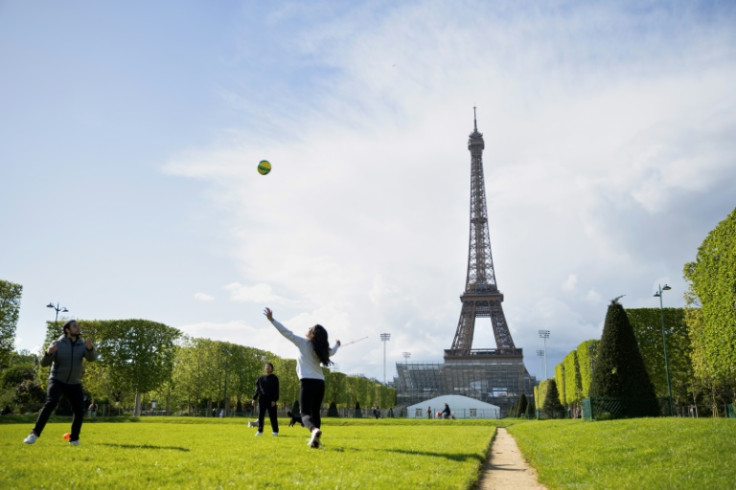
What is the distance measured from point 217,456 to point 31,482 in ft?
9.48

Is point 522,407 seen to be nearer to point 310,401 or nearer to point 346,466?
point 310,401

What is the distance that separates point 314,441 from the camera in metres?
8.91

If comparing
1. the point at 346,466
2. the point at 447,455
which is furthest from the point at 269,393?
the point at 346,466

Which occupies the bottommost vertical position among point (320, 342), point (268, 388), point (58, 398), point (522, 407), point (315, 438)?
point (522, 407)

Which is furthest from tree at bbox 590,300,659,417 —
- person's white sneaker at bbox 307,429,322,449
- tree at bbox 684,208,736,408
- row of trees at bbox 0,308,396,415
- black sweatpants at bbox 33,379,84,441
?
row of trees at bbox 0,308,396,415

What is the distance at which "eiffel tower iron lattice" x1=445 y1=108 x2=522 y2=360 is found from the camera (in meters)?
90.1

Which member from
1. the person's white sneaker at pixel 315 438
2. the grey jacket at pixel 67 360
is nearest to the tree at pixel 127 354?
the grey jacket at pixel 67 360

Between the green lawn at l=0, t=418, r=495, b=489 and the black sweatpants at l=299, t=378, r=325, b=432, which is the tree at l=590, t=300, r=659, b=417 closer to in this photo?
the green lawn at l=0, t=418, r=495, b=489

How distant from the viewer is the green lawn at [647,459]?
7539 mm

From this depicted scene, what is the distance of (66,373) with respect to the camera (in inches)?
367

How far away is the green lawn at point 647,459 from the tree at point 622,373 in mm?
8492

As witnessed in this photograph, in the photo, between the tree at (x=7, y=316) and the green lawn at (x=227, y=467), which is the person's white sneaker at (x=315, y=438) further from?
the tree at (x=7, y=316)

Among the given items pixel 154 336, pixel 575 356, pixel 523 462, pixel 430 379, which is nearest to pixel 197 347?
pixel 154 336

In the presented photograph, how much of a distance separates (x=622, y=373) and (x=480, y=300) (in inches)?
2700
